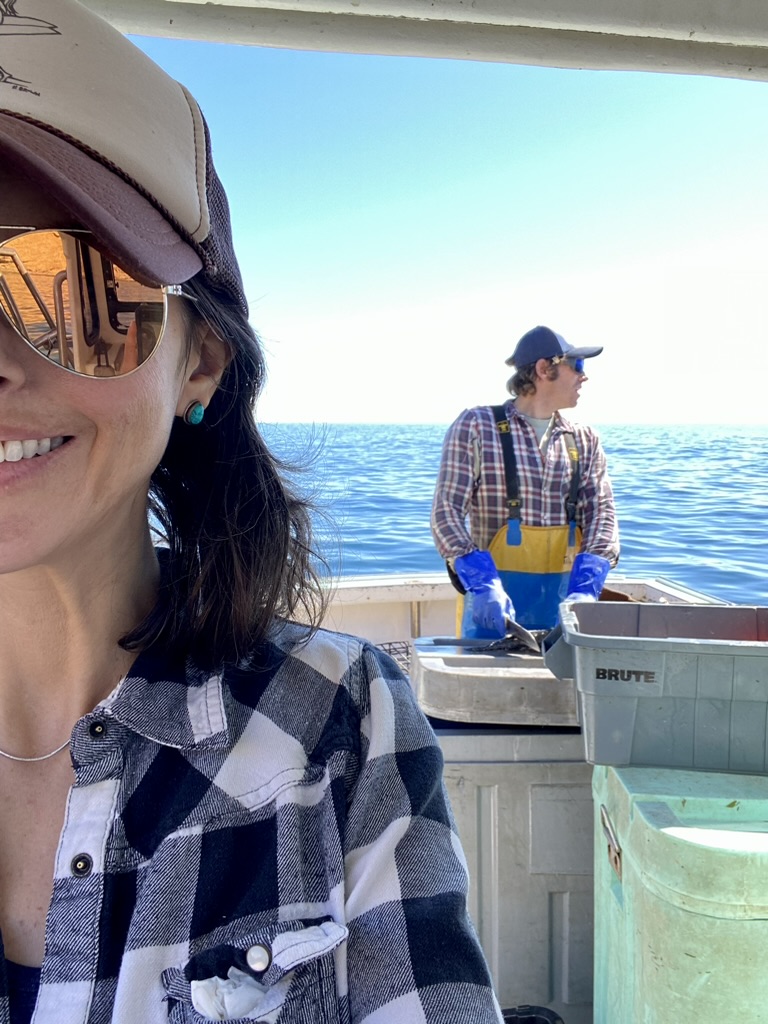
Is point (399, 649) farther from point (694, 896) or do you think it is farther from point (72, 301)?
point (72, 301)

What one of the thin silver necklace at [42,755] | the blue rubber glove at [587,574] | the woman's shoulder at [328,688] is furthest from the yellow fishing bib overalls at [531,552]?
the thin silver necklace at [42,755]

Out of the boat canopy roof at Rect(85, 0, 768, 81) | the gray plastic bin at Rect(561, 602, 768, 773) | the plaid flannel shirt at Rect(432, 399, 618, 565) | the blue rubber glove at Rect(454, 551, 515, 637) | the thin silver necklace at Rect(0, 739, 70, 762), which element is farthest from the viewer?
the plaid flannel shirt at Rect(432, 399, 618, 565)

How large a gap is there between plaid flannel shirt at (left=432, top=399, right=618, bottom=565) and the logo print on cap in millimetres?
2519

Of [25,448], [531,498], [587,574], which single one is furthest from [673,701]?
[531,498]

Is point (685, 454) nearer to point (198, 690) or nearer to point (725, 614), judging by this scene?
point (725, 614)

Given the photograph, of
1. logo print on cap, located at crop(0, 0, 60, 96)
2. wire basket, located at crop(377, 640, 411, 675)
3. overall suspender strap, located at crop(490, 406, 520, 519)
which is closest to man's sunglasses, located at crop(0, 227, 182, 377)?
logo print on cap, located at crop(0, 0, 60, 96)

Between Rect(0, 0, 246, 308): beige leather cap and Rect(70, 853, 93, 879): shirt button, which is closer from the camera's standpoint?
Rect(0, 0, 246, 308): beige leather cap

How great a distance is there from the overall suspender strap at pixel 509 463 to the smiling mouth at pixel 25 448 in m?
2.54

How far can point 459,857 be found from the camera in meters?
0.76

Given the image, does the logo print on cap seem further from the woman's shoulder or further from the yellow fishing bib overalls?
the yellow fishing bib overalls

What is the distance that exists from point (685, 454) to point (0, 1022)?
1917cm

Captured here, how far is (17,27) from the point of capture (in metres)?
0.57

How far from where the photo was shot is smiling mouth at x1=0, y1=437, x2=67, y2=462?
0.66 meters

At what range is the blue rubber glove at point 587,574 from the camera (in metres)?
2.95
